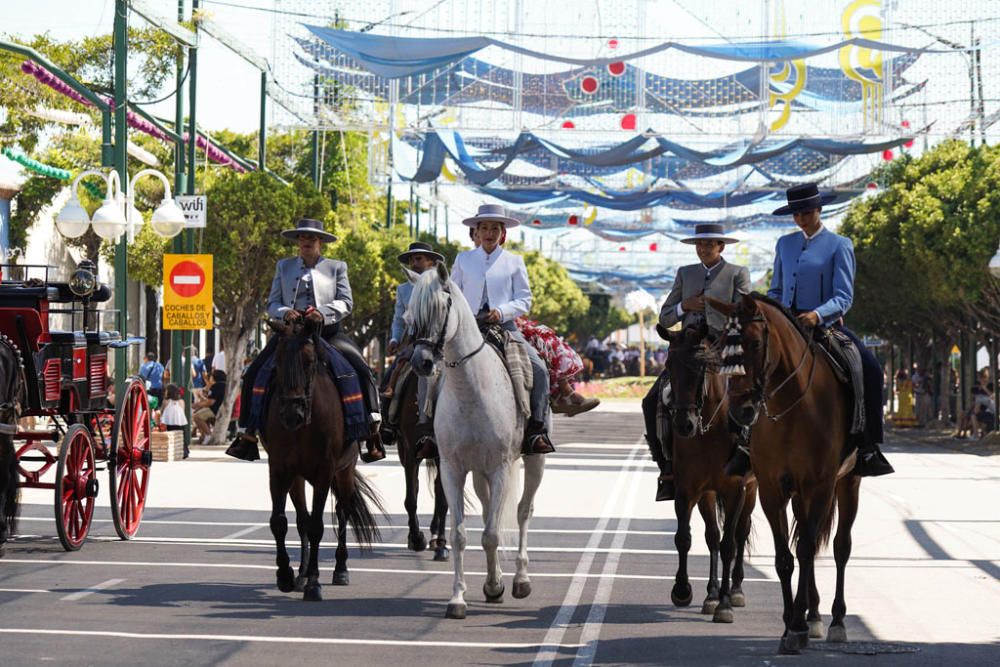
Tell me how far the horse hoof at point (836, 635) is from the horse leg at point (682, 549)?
163 centimetres

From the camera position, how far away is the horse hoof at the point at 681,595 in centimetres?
1137

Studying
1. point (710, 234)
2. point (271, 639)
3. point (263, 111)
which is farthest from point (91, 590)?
point (263, 111)

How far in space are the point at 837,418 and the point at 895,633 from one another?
1.39 metres

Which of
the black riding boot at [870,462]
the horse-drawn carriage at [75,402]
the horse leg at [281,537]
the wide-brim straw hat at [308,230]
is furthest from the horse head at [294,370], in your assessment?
the black riding boot at [870,462]

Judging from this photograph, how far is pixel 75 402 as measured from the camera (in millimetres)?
14414

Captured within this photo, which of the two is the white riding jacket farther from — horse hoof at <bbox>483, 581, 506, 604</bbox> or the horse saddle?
the horse saddle

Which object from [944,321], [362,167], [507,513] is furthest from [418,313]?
[362,167]

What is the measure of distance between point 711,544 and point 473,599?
174cm

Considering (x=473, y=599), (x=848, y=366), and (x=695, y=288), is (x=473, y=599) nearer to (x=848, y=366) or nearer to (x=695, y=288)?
(x=695, y=288)

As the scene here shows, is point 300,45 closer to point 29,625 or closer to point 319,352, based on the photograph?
point 319,352

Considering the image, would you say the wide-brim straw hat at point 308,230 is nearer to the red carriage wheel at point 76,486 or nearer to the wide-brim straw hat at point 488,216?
the wide-brim straw hat at point 488,216

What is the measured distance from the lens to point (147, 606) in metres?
11.1

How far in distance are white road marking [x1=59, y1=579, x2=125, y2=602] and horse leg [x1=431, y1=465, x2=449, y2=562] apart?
2.93 meters

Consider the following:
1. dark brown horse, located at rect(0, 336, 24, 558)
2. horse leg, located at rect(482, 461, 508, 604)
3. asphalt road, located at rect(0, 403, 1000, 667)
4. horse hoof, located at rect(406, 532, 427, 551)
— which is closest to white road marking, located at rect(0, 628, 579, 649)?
asphalt road, located at rect(0, 403, 1000, 667)
